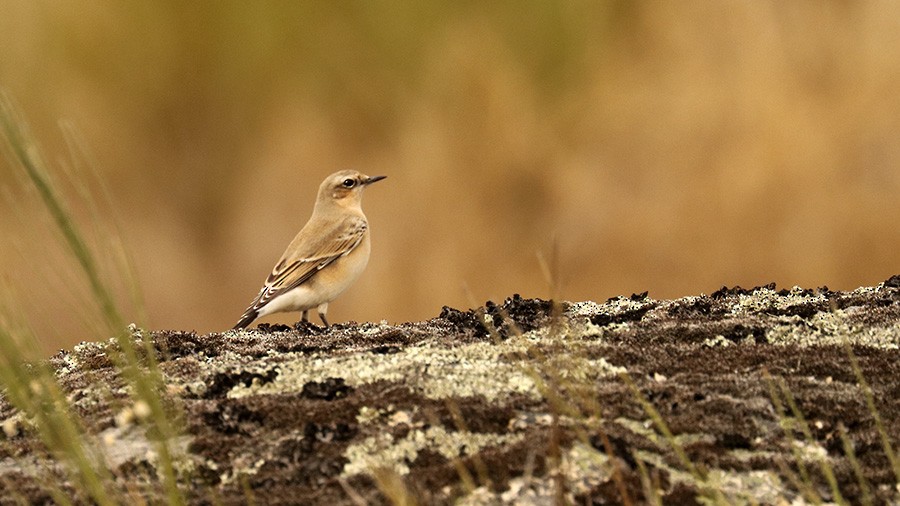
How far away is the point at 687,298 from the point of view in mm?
11734

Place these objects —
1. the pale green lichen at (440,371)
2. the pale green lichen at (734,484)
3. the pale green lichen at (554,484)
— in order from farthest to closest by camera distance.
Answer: the pale green lichen at (440,371) → the pale green lichen at (734,484) → the pale green lichen at (554,484)

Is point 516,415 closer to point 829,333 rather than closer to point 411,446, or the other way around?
point 411,446

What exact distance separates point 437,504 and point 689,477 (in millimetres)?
1390

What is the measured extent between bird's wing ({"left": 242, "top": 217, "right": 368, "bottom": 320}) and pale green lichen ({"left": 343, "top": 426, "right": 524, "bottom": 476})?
4.77m

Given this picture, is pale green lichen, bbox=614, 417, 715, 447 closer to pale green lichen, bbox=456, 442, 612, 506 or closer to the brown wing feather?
pale green lichen, bbox=456, 442, 612, 506

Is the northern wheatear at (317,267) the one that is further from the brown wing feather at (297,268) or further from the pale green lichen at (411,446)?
the pale green lichen at (411,446)

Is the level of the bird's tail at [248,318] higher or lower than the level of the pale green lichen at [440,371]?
higher

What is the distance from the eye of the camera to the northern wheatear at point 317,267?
11453 millimetres

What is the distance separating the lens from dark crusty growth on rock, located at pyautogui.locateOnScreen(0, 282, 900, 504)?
20.6 feet

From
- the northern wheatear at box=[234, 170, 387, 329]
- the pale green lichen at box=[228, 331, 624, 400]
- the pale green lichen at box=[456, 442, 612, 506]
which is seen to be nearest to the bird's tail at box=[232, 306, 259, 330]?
the northern wheatear at box=[234, 170, 387, 329]

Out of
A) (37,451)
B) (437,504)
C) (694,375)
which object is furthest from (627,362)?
(37,451)

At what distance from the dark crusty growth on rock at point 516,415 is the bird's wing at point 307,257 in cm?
138

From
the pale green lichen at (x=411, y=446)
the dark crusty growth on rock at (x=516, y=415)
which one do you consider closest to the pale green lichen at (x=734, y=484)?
the dark crusty growth on rock at (x=516, y=415)

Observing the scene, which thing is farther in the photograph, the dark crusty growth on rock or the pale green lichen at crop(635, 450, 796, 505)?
the dark crusty growth on rock
